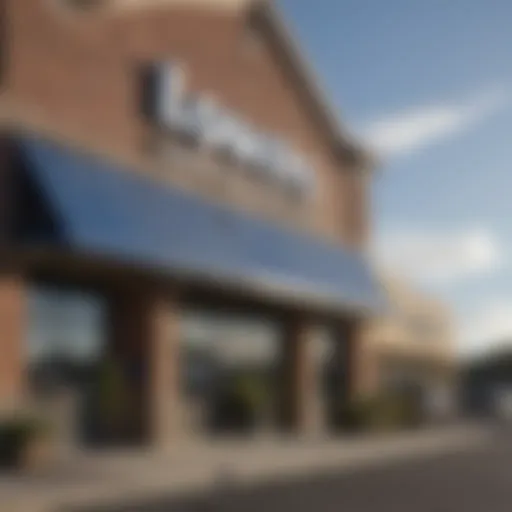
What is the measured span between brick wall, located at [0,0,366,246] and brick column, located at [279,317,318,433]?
3.28 metres

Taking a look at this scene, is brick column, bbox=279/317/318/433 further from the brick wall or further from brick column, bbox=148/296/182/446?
brick column, bbox=148/296/182/446

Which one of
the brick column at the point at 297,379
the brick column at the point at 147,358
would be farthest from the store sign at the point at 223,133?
the brick column at the point at 297,379

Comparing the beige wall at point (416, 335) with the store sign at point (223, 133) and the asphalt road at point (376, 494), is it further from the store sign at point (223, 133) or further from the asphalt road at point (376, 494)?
the asphalt road at point (376, 494)

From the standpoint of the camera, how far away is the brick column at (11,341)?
21906mm

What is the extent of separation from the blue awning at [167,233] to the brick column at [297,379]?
2042mm

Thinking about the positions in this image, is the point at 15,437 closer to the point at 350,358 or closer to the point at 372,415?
the point at 372,415

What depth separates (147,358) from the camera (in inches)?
1027

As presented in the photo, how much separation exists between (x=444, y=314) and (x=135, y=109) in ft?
113

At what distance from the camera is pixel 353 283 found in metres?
35.4

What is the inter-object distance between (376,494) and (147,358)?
10208mm

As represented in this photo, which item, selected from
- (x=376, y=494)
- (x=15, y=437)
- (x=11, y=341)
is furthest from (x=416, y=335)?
(x=376, y=494)

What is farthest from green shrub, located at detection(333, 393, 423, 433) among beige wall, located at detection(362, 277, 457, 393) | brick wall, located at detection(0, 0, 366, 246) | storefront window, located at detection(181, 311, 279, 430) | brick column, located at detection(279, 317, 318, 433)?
beige wall, located at detection(362, 277, 457, 393)

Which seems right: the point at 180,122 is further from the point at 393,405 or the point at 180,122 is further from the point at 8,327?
the point at 393,405

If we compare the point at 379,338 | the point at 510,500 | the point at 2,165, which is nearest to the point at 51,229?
the point at 2,165
